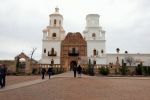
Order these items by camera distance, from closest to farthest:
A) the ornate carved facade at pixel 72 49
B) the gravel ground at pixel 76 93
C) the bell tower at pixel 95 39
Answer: the gravel ground at pixel 76 93 → the bell tower at pixel 95 39 → the ornate carved facade at pixel 72 49

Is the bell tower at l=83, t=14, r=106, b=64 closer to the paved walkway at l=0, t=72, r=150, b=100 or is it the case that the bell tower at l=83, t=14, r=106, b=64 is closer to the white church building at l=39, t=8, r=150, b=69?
the white church building at l=39, t=8, r=150, b=69

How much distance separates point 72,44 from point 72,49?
124 centimetres

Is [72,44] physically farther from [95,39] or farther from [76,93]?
[76,93]

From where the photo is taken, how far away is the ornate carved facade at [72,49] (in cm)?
6112

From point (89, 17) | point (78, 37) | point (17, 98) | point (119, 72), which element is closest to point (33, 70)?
point (119, 72)

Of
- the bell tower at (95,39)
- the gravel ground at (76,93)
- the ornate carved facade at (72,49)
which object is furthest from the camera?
the ornate carved facade at (72,49)

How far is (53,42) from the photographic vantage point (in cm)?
Answer: 6184

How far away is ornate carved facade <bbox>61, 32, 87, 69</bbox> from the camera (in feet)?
201

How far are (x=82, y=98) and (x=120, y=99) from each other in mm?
1559

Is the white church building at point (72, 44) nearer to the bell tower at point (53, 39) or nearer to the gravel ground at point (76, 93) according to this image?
the bell tower at point (53, 39)

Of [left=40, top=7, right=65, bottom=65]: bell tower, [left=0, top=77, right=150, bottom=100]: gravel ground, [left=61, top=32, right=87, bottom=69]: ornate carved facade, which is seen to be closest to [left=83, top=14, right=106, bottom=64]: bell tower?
[left=61, top=32, right=87, bottom=69]: ornate carved facade

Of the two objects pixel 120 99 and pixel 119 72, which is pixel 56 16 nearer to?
pixel 119 72

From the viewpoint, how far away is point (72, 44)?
61969 mm

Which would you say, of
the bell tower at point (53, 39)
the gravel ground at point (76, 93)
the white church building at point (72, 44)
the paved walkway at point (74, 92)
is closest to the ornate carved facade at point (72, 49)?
the white church building at point (72, 44)
